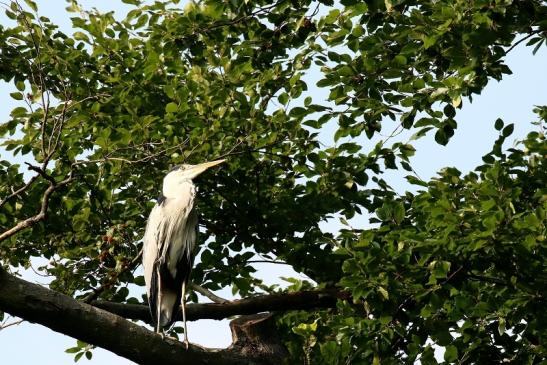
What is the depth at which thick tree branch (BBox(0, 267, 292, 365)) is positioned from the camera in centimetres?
425

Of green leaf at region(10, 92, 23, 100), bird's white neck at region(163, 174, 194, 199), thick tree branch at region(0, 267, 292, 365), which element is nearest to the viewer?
thick tree branch at region(0, 267, 292, 365)

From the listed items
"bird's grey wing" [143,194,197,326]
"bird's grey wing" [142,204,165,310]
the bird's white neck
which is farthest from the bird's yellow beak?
"bird's grey wing" [142,204,165,310]

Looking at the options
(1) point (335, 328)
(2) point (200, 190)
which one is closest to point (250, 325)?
(1) point (335, 328)

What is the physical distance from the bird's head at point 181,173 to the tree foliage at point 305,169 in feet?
0.31

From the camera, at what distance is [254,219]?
273 inches

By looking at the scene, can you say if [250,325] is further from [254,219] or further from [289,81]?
[289,81]

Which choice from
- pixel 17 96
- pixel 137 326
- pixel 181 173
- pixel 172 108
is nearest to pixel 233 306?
pixel 137 326

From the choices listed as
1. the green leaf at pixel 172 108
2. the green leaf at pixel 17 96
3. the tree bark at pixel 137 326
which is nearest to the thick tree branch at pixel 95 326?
the tree bark at pixel 137 326

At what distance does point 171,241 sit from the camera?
659 centimetres

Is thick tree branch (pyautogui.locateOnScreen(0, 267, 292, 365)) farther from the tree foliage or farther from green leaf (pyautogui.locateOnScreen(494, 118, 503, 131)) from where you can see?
green leaf (pyautogui.locateOnScreen(494, 118, 503, 131))

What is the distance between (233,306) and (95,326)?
123 centimetres

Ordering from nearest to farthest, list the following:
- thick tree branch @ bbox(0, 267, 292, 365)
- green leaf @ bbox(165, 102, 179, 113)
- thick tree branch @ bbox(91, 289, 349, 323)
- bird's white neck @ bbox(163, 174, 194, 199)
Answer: thick tree branch @ bbox(0, 267, 292, 365) → thick tree branch @ bbox(91, 289, 349, 323) → green leaf @ bbox(165, 102, 179, 113) → bird's white neck @ bbox(163, 174, 194, 199)

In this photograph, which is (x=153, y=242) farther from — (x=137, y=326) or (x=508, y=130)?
(x=508, y=130)

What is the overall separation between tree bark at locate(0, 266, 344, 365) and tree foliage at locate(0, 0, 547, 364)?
35 cm
